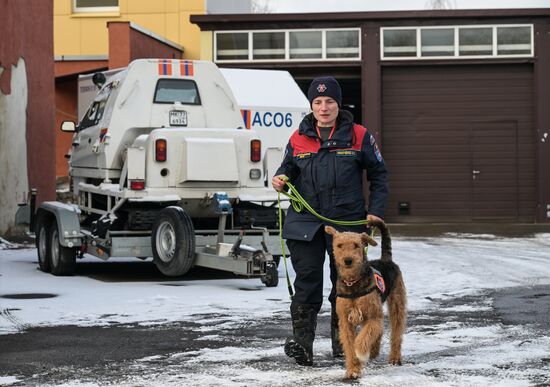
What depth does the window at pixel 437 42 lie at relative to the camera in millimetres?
25984

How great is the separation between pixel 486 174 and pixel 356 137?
63.4 feet

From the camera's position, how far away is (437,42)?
26000 mm

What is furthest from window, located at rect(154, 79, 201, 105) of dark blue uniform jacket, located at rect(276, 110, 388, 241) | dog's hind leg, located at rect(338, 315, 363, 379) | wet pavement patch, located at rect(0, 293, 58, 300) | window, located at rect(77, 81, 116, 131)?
dog's hind leg, located at rect(338, 315, 363, 379)

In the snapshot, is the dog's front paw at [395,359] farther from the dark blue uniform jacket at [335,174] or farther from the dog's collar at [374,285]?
the dark blue uniform jacket at [335,174]

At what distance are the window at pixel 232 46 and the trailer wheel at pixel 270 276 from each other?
1486 cm

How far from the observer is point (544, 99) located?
85.1 ft

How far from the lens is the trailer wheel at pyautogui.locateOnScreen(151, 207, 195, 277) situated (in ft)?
39.8

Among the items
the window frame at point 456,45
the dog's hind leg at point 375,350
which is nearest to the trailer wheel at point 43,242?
the dog's hind leg at point 375,350

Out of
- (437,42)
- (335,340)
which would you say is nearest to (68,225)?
(335,340)

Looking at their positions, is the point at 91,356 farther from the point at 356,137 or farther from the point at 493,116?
the point at 493,116

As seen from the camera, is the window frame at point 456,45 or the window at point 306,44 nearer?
the window frame at point 456,45

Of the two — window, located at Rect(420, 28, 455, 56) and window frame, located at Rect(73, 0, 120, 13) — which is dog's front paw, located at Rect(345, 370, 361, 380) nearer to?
window, located at Rect(420, 28, 455, 56)

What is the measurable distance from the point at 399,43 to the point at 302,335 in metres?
19.6

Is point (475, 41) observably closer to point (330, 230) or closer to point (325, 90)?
point (325, 90)
